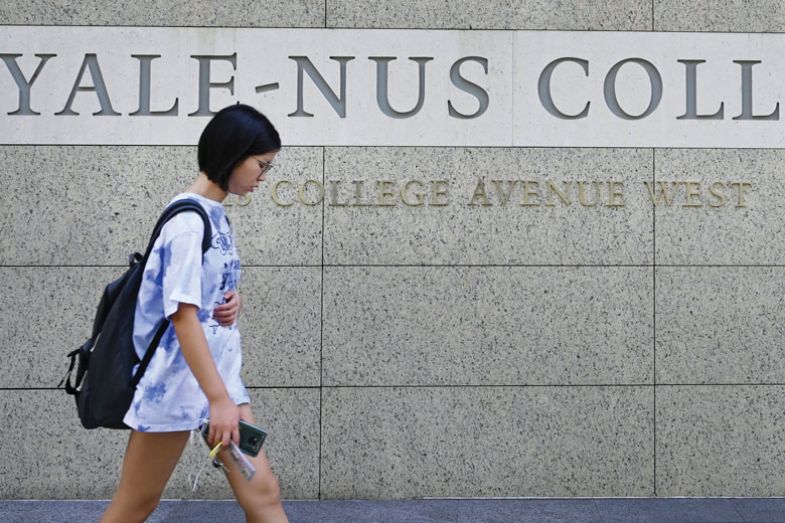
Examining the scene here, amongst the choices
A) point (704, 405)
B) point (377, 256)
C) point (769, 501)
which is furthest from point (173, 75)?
point (769, 501)

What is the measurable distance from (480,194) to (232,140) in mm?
2895

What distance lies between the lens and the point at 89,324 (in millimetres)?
5508

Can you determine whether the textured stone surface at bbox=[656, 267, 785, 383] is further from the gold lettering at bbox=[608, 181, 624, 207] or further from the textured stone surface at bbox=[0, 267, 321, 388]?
the textured stone surface at bbox=[0, 267, 321, 388]

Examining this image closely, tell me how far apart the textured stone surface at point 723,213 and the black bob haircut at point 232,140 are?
3.41 meters

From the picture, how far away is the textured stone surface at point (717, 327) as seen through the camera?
551 cm

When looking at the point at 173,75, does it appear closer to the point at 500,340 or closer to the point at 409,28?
the point at 409,28

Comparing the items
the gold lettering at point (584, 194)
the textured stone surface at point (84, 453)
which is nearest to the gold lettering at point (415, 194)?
the gold lettering at point (584, 194)

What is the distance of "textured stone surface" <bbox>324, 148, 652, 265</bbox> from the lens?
5.54m

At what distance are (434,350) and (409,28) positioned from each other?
6.86 feet

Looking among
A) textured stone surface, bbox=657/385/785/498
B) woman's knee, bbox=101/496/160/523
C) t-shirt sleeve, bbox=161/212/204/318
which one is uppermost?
t-shirt sleeve, bbox=161/212/204/318

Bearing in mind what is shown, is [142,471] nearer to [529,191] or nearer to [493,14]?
[529,191]

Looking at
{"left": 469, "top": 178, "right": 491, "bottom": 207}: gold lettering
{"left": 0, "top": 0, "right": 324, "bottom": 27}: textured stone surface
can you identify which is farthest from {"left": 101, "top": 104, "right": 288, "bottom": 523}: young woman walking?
{"left": 0, "top": 0, "right": 324, "bottom": 27}: textured stone surface

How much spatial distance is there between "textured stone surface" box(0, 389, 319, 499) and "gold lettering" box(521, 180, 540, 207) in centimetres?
191

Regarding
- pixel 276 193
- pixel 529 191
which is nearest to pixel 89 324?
pixel 276 193
